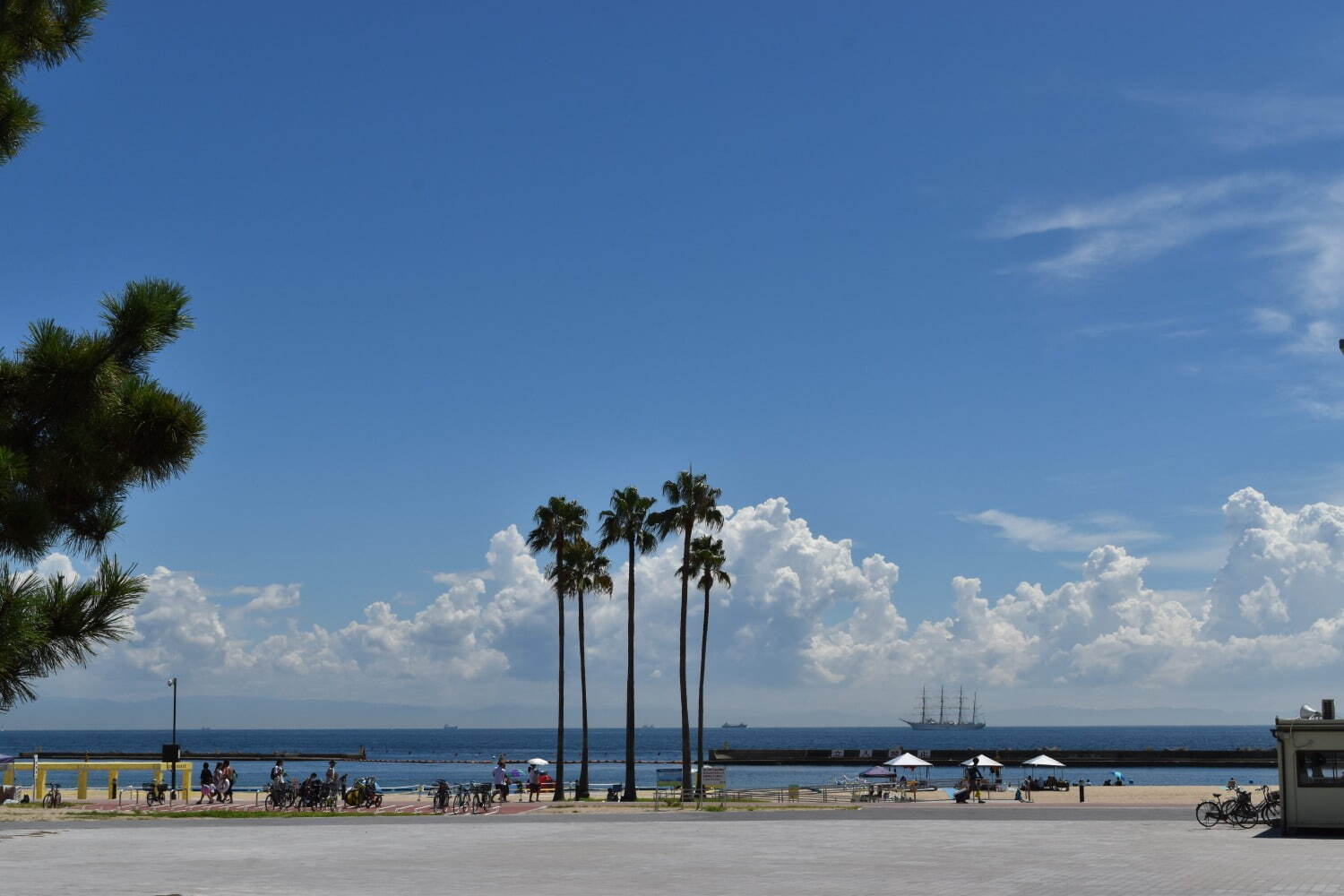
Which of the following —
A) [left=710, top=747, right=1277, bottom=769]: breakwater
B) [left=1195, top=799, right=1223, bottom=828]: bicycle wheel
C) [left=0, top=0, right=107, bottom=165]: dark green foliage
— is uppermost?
[left=0, top=0, right=107, bottom=165]: dark green foliage

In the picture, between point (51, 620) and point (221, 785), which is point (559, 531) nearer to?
point (221, 785)

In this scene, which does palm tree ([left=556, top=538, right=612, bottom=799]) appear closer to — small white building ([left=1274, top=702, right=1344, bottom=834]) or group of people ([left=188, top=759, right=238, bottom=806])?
group of people ([left=188, top=759, right=238, bottom=806])

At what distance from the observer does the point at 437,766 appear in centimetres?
14362

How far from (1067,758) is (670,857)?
119m

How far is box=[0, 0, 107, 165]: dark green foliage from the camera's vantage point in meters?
9.41

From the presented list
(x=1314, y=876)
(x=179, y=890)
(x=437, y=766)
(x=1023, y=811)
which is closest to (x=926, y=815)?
(x=1023, y=811)

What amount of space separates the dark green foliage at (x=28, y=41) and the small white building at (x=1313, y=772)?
29.1 meters

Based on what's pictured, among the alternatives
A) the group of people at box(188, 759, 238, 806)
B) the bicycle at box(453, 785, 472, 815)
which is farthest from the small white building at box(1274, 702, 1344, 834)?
the group of people at box(188, 759, 238, 806)

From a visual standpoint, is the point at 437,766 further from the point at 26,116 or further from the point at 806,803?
the point at 26,116

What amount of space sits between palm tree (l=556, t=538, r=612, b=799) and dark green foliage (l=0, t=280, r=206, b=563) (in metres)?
48.0

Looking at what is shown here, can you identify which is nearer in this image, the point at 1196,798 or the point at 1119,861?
the point at 1119,861

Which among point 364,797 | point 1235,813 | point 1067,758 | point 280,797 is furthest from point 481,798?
point 1067,758

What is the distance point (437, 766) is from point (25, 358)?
14051 centimetres

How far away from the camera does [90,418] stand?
8938 millimetres
